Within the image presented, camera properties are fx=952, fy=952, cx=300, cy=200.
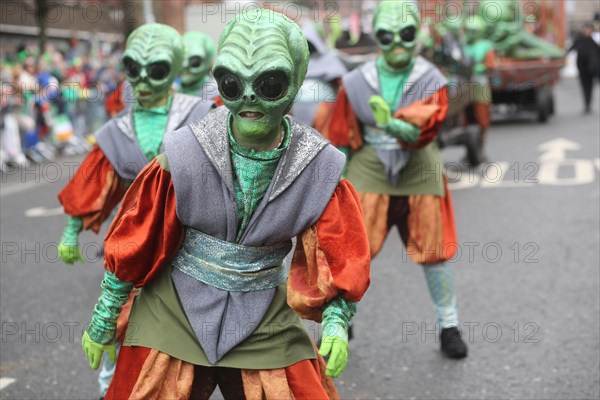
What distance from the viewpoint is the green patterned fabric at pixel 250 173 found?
2795 millimetres

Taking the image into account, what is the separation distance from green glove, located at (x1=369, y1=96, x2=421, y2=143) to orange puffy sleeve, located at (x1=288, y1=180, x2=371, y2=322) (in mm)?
1655

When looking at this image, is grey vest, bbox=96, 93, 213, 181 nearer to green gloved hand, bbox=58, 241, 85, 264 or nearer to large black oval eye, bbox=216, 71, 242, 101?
green gloved hand, bbox=58, 241, 85, 264

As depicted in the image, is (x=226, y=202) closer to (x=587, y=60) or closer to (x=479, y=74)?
(x=479, y=74)

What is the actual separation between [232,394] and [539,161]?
10349 mm

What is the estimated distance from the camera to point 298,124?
114 inches

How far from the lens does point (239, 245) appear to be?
2818 millimetres

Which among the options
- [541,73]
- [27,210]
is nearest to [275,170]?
→ [27,210]

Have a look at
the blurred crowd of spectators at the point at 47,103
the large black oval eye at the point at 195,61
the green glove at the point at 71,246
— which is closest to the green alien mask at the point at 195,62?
the large black oval eye at the point at 195,61

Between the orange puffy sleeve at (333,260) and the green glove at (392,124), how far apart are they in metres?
1.66

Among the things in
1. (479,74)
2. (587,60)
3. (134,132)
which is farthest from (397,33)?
(587,60)

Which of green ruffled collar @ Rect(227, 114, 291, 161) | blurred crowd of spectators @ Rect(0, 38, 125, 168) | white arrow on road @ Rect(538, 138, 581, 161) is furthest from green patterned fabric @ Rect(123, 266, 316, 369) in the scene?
white arrow on road @ Rect(538, 138, 581, 161)

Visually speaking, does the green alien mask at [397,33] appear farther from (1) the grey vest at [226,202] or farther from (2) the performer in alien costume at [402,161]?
(1) the grey vest at [226,202]

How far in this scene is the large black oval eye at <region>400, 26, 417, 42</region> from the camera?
4953mm

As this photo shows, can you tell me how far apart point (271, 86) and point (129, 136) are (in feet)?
5.61
